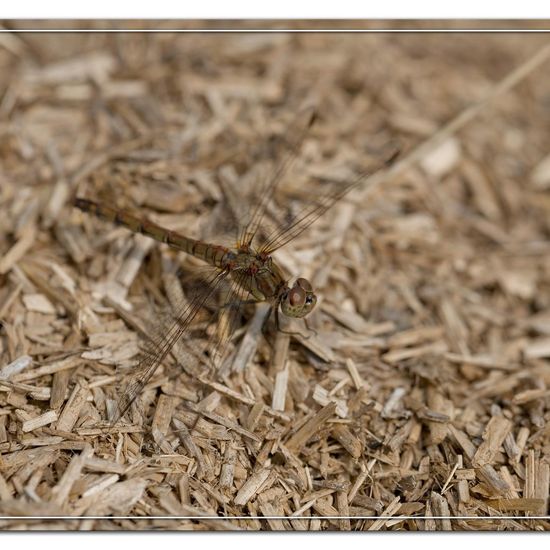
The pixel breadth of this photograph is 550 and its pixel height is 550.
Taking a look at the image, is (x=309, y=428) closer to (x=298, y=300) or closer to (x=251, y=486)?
(x=251, y=486)

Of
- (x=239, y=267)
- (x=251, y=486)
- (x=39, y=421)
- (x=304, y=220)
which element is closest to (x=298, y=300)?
(x=239, y=267)

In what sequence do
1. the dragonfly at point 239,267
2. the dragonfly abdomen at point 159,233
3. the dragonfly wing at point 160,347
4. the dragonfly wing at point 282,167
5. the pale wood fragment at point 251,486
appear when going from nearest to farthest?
the pale wood fragment at point 251,486
the dragonfly wing at point 160,347
the dragonfly at point 239,267
the dragonfly abdomen at point 159,233
the dragonfly wing at point 282,167

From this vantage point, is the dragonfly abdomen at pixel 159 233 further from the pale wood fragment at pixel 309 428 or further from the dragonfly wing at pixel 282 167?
the pale wood fragment at pixel 309 428

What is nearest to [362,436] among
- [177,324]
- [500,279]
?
[177,324]

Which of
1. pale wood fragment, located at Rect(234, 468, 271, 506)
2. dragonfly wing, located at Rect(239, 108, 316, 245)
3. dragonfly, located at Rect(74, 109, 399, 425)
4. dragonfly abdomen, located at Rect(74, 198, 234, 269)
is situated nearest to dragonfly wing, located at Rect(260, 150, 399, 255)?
dragonfly, located at Rect(74, 109, 399, 425)

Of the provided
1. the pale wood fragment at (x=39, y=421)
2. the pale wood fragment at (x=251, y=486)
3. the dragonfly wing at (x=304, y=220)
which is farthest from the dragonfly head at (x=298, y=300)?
the pale wood fragment at (x=39, y=421)

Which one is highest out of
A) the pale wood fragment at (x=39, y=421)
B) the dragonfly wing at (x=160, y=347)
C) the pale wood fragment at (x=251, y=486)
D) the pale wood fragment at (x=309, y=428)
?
the dragonfly wing at (x=160, y=347)

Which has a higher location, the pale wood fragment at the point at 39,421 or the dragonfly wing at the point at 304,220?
the dragonfly wing at the point at 304,220
